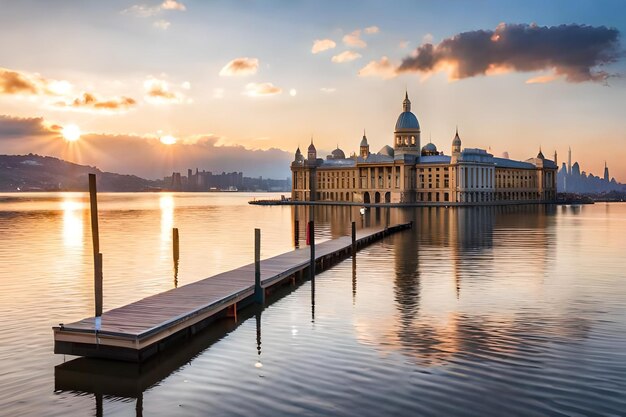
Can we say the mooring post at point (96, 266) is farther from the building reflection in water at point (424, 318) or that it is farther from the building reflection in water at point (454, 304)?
the building reflection in water at point (454, 304)

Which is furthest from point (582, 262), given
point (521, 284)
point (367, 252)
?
point (367, 252)

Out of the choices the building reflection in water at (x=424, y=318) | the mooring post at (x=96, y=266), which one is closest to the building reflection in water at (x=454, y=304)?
the building reflection in water at (x=424, y=318)

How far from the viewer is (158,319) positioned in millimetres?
22328

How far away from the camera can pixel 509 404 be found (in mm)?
16625

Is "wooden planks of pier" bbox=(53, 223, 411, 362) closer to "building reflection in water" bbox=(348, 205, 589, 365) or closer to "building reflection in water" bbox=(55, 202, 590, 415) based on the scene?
"building reflection in water" bbox=(55, 202, 590, 415)

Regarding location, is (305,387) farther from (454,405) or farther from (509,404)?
(509,404)

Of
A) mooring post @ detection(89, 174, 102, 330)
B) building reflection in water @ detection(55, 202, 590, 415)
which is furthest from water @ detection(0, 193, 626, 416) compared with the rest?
mooring post @ detection(89, 174, 102, 330)

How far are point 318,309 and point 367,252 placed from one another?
27.3 meters

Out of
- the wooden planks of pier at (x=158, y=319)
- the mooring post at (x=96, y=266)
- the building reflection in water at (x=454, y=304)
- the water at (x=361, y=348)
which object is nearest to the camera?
the water at (x=361, y=348)

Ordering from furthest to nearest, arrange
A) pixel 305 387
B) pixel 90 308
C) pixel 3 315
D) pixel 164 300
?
1. pixel 90 308
2. pixel 3 315
3. pixel 164 300
4. pixel 305 387

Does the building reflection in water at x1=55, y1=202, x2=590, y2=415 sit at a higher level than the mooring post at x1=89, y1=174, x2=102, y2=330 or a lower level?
lower

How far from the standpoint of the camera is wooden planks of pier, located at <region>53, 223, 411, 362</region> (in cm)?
2030

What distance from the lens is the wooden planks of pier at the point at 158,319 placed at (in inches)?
799

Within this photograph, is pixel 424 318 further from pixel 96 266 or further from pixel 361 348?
pixel 96 266
